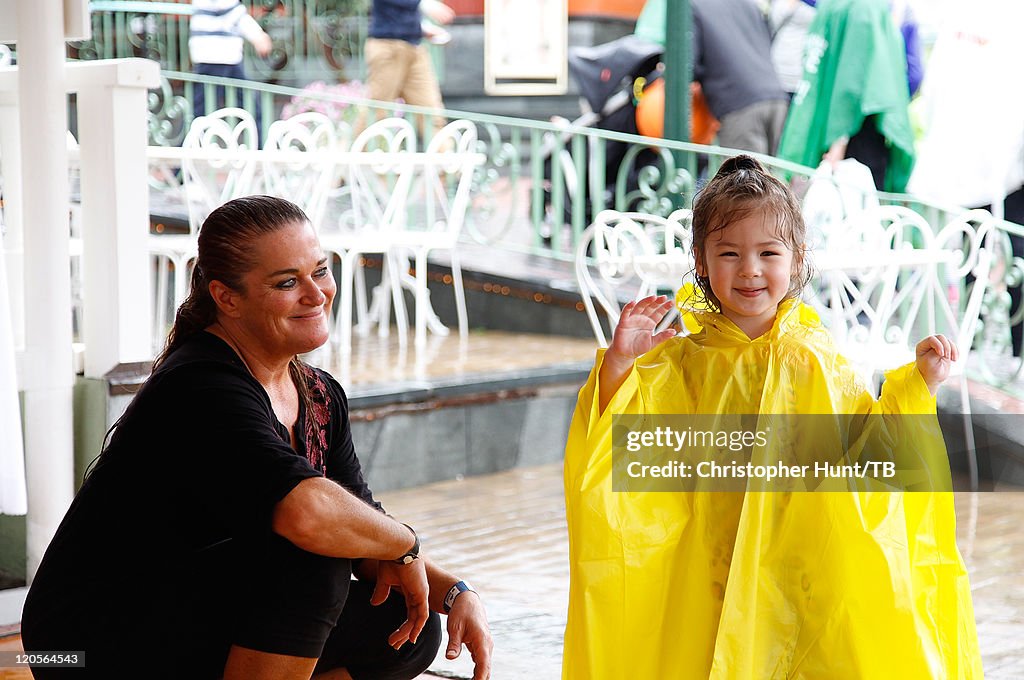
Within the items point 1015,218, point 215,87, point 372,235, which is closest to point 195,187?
point 372,235

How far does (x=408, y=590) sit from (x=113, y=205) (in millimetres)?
1670

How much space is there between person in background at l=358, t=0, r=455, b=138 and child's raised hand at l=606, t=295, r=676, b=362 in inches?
221

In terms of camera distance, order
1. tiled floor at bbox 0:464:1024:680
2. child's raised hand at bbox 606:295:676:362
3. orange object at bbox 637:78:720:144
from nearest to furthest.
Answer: child's raised hand at bbox 606:295:676:362 → tiled floor at bbox 0:464:1024:680 → orange object at bbox 637:78:720:144

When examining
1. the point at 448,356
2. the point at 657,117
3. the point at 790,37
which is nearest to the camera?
the point at 448,356

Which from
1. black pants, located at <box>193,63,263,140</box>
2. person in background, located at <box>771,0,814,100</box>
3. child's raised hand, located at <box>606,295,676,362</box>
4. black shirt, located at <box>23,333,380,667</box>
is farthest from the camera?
black pants, located at <box>193,63,263,140</box>

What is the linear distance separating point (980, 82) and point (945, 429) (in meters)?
1.62

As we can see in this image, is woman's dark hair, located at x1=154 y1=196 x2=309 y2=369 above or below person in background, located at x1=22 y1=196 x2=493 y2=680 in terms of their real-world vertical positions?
above

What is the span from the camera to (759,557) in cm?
227

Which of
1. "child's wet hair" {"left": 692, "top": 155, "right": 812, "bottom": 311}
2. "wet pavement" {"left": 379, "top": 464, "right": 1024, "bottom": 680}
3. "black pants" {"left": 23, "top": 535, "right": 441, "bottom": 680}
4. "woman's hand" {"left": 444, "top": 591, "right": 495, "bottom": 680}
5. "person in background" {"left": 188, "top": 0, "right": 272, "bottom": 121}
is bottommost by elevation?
"wet pavement" {"left": 379, "top": 464, "right": 1024, "bottom": 680}

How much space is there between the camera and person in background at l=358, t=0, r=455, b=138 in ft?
25.8

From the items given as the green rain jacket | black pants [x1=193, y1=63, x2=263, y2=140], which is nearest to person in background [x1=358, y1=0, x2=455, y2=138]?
black pants [x1=193, y1=63, x2=263, y2=140]

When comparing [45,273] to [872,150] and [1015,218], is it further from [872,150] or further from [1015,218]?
[1015,218]

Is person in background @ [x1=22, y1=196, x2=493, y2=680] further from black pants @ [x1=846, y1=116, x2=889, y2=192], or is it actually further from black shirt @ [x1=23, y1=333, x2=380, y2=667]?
black pants @ [x1=846, y1=116, x2=889, y2=192]

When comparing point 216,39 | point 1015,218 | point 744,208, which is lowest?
point 1015,218
